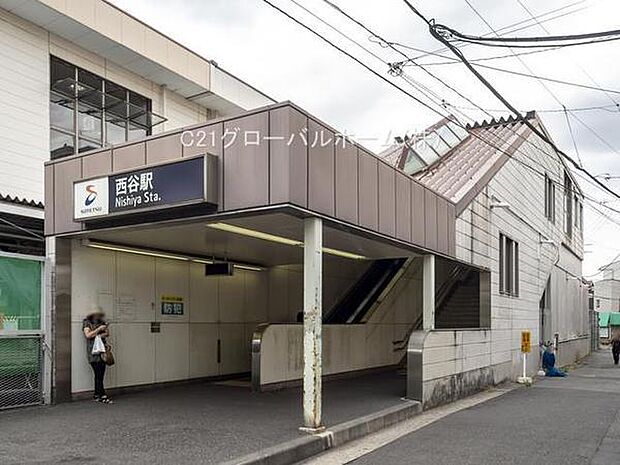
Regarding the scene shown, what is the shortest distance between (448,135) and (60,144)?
12442 millimetres

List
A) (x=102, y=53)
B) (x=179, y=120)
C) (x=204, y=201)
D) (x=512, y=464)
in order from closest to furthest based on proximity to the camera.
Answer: (x=512, y=464)
(x=204, y=201)
(x=102, y=53)
(x=179, y=120)

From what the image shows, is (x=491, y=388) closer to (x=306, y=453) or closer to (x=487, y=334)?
(x=487, y=334)

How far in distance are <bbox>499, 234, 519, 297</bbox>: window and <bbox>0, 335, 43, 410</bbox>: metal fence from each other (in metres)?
12.4

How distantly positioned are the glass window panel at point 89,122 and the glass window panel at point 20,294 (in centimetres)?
582

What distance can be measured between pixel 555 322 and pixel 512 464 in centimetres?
1979

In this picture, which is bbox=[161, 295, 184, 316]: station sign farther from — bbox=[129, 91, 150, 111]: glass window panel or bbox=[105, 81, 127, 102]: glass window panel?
bbox=[129, 91, 150, 111]: glass window panel

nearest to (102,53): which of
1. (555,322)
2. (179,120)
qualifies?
(179,120)

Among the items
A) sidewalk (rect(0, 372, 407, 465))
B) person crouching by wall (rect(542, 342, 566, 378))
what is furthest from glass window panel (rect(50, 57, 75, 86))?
person crouching by wall (rect(542, 342, 566, 378))

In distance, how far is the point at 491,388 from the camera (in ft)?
53.9

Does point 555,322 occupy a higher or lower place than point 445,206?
lower

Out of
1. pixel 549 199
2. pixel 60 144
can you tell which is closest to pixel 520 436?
pixel 60 144

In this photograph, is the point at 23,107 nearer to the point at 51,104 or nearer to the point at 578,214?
the point at 51,104

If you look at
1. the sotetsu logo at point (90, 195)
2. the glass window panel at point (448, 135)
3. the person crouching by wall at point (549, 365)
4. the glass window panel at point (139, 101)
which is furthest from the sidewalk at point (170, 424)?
the glass window panel at point (448, 135)

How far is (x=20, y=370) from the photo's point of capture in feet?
32.9
